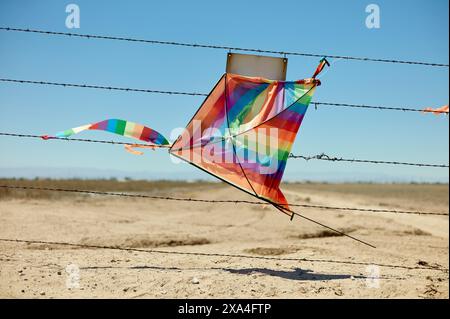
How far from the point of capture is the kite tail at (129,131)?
6.68m

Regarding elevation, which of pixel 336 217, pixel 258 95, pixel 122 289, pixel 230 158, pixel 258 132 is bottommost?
pixel 336 217

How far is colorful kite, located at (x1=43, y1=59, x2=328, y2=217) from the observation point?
21.4ft

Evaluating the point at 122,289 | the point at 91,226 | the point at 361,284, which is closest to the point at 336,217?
the point at 91,226

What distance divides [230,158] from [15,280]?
3.71 metres

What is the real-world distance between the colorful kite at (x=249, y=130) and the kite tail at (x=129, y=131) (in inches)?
0.6

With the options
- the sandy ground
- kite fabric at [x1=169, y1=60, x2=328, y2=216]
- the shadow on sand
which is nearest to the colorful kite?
kite fabric at [x1=169, y1=60, x2=328, y2=216]

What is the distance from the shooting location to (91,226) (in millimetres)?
13891

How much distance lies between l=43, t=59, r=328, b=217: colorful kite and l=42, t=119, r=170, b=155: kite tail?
16 millimetres

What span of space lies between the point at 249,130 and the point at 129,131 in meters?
1.93

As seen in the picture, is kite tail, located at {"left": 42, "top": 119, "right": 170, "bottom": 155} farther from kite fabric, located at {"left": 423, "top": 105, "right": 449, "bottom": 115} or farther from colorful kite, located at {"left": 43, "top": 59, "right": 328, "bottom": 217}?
kite fabric, located at {"left": 423, "top": 105, "right": 449, "bottom": 115}

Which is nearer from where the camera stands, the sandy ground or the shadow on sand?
the sandy ground

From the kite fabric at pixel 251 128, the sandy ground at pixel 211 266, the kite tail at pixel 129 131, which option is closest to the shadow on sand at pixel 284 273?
the sandy ground at pixel 211 266
